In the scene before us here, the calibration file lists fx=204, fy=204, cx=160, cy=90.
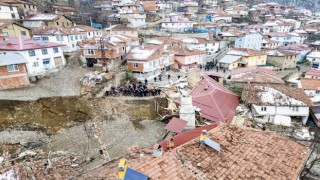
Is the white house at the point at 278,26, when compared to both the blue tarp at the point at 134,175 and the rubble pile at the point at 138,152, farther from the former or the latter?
the blue tarp at the point at 134,175

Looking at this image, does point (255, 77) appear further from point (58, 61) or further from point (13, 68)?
point (13, 68)

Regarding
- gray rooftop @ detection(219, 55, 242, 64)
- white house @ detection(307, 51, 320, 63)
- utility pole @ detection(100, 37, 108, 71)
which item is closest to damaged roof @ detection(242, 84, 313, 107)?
gray rooftop @ detection(219, 55, 242, 64)

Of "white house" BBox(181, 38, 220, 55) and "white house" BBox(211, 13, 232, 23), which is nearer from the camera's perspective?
"white house" BBox(181, 38, 220, 55)

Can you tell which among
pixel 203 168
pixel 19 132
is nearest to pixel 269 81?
pixel 203 168

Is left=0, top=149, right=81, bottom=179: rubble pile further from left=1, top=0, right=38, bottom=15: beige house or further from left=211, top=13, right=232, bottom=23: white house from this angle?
left=211, top=13, right=232, bottom=23: white house

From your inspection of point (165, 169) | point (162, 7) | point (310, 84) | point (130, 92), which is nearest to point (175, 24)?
point (162, 7)
